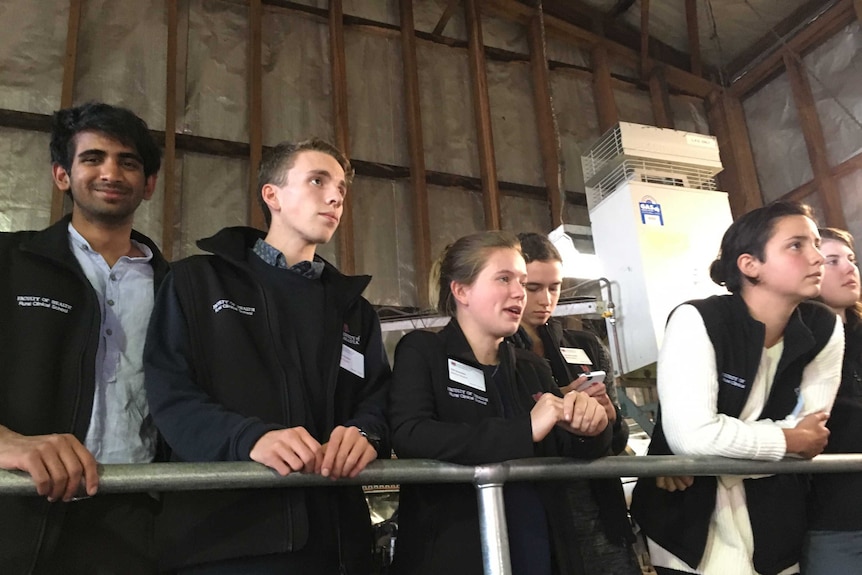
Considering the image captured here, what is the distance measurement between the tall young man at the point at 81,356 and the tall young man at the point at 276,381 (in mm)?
124

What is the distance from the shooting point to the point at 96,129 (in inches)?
59.6


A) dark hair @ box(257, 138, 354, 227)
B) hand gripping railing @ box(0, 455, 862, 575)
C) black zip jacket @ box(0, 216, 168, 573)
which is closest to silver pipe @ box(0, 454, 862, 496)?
hand gripping railing @ box(0, 455, 862, 575)

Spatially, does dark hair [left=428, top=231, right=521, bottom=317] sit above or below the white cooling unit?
below

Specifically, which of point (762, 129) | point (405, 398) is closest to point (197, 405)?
point (405, 398)

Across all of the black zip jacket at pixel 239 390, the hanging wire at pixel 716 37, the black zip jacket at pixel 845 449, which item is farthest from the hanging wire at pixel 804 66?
the black zip jacket at pixel 239 390

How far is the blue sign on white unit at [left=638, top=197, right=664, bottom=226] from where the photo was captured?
141 inches

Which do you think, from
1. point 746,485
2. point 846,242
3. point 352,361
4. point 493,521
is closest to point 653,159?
point 846,242

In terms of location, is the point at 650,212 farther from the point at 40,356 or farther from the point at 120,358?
the point at 40,356

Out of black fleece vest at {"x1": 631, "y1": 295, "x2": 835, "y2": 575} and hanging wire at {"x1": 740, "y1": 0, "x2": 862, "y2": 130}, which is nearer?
black fleece vest at {"x1": 631, "y1": 295, "x2": 835, "y2": 575}

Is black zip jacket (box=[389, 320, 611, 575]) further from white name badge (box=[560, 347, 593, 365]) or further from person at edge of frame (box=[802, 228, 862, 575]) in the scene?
person at edge of frame (box=[802, 228, 862, 575])

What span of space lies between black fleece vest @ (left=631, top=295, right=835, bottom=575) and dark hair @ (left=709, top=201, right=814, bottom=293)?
0.42ft

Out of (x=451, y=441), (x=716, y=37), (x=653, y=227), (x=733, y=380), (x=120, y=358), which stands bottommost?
(x=451, y=441)

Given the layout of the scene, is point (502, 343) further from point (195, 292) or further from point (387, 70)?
point (387, 70)

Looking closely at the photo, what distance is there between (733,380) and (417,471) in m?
0.81
